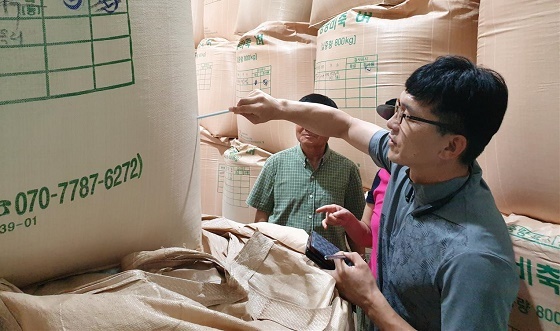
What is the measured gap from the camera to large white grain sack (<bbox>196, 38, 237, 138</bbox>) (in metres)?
2.03

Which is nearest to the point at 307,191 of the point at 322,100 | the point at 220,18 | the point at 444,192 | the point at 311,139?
the point at 311,139

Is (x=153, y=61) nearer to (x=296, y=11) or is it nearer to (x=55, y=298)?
(x=55, y=298)

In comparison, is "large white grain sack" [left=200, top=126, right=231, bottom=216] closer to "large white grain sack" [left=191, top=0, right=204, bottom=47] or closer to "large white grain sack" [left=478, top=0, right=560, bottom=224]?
"large white grain sack" [left=191, top=0, right=204, bottom=47]

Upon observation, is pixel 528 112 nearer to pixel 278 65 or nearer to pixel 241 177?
pixel 278 65

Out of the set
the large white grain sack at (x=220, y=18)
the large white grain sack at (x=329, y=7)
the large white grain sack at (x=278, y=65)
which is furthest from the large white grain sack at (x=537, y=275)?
the large white grain sack at (x=220, y=18)

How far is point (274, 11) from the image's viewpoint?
1771 mm

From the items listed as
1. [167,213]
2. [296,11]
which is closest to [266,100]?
[167,213]

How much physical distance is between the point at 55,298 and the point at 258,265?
31cm

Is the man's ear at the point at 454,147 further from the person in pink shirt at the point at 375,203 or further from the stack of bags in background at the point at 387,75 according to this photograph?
the person in pink shirt at the point at 375,203

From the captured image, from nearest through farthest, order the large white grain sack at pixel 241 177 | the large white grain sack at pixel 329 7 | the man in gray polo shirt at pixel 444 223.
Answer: the man in gray polo shirt at pixel 444 223 → the large white grain sack at pixel 329 7 → the large white grain sack at pixel 241 177

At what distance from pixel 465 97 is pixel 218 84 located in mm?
1436

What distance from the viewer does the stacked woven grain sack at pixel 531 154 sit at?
33.1 inches

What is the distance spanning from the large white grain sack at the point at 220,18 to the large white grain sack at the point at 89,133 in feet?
5.08

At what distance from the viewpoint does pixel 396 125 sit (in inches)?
32.2
